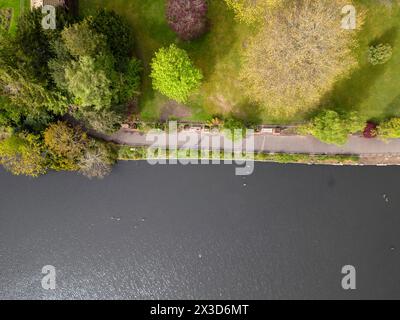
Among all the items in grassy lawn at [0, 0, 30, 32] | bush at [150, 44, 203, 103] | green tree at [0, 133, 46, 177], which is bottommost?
green tree at [0, 133, 46, 177]

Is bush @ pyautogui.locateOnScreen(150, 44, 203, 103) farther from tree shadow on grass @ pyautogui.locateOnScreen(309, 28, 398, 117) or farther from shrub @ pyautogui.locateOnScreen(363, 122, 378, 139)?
shrub @ pyautogui.locateOnScreen(363, 122, 378, 139)

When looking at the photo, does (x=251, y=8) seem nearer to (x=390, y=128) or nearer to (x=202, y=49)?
(x=202, y=49)

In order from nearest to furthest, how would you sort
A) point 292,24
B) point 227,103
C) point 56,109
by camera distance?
point 292,24
point 56,109
point 227,103

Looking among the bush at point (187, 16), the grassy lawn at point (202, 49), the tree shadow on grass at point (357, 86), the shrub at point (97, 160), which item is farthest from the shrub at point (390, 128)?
the shrub at point (97, 160)

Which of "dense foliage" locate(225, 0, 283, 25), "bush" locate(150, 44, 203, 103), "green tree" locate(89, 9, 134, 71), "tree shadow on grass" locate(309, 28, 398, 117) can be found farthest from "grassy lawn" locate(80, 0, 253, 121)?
"tree shadow on grass" locate(309, 28, 398, 117)
